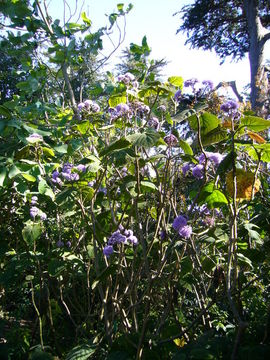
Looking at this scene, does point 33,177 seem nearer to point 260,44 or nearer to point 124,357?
point 124,357

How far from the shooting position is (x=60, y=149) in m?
2.07

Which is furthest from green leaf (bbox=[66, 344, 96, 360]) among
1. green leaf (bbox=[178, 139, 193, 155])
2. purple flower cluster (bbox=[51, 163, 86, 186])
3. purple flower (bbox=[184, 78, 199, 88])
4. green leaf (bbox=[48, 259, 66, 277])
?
purple flower (bbox=[184, 78, 199, 88])

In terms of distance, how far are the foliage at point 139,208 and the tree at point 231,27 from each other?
10708 millimetres

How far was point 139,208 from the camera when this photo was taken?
89.4 inches

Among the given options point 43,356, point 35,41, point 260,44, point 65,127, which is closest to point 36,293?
point 43,356

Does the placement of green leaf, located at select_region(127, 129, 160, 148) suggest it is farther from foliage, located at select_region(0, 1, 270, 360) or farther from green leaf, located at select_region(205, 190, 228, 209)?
green leaf, located at select_region(205, 190, 228, 209)

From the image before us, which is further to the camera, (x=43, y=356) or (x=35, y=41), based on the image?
(x=35, y=41)

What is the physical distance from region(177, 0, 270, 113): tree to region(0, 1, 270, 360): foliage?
1071 centimetres

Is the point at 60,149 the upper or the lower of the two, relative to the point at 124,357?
upper

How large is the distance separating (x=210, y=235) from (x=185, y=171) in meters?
0.37

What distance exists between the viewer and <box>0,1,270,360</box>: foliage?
1646mm

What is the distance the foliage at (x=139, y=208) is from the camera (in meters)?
Result: 1.65

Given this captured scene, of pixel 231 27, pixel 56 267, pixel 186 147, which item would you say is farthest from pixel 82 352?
pixel 231 27

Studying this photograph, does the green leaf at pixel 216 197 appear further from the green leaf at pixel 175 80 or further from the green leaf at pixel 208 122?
the green leaf at pixel 175 80
